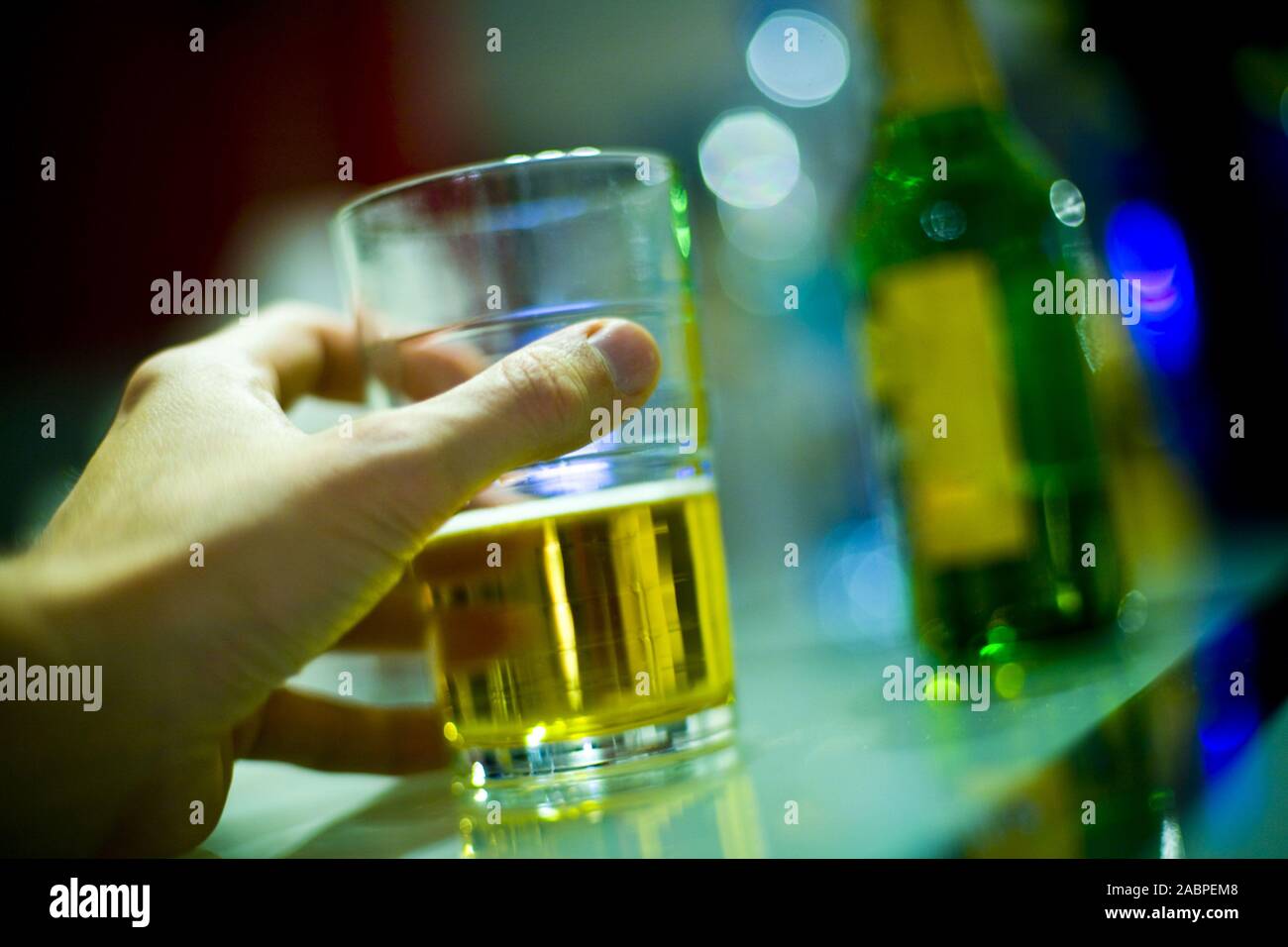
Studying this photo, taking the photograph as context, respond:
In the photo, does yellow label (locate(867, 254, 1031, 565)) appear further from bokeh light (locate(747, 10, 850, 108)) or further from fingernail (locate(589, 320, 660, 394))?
bokeh light (locate(747, 10, 850, 108))

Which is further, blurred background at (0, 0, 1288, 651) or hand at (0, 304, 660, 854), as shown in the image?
blurred background at (0, 0, 1288, 651)

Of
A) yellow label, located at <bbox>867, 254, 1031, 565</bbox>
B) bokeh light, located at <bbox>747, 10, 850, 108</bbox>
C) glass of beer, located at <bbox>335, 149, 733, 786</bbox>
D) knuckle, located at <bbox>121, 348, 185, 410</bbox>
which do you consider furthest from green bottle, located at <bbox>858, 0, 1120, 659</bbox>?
bokeh light, located at <bbox>747, 10, 850, 108</bbox>

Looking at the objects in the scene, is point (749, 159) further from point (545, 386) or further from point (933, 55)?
point (545, 386)

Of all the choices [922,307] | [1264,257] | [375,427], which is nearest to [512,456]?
[375,427]

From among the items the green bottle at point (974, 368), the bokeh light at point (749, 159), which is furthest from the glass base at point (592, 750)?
the bokeh light at point (749, 159)

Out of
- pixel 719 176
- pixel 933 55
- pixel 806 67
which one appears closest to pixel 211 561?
pixel 933 55

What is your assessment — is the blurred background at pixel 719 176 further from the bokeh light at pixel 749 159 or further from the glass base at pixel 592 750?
the glass base at pixel 592 750
